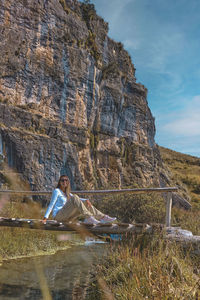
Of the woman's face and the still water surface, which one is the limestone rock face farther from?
the woman's face

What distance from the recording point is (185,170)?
183 feet

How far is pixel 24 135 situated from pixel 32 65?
675cm

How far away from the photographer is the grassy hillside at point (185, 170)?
43044mm

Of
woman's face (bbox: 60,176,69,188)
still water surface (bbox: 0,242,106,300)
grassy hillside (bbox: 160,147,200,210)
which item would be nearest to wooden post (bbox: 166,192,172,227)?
still water surface (bbox: 0,242,106,300)

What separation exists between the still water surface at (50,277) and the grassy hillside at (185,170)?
2945 cm

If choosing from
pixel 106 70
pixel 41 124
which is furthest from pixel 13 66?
pixel 106 70

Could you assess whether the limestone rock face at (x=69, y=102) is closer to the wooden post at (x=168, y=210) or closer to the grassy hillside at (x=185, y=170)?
the grassy hillside at (x=185, y=170)

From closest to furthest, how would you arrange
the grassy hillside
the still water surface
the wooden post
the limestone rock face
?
1. the still water surface
2. the wooden post
3. the limestone rock face
4. the grassy hillside

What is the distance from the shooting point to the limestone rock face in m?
23.9

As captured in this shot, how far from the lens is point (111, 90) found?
33.9 metres

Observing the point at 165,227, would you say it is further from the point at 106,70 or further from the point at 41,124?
the point at 106,70

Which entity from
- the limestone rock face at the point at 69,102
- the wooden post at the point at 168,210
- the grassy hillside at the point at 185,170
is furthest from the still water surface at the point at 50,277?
the grassy hillside at the point at 185,170

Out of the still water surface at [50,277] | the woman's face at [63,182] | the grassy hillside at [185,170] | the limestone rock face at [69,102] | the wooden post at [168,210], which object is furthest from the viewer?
the grassy hillside at [185,170]

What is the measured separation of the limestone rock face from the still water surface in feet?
48.4
